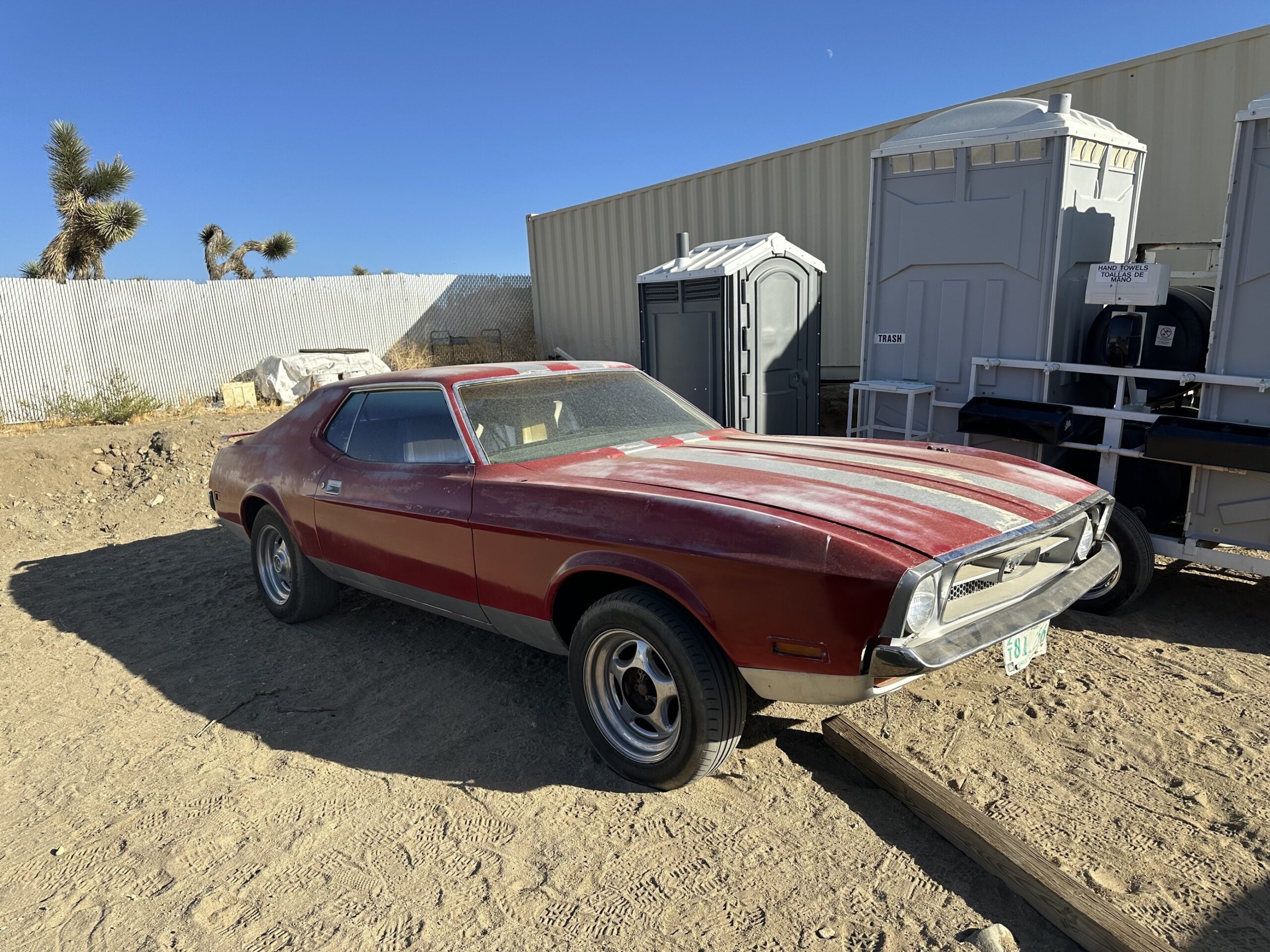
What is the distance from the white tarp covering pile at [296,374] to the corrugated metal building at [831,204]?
4.00 m

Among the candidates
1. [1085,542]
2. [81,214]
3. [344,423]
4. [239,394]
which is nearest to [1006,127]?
[1085,542]

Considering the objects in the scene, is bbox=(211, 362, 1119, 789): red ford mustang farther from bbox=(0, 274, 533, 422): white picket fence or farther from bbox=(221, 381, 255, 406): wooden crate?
bbox=(0, 274, 533, 422): white picket fence

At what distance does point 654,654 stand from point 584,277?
1299cm

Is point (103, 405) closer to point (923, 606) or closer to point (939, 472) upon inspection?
point (939, 472)

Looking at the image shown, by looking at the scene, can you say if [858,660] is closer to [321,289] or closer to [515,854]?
[515,854]

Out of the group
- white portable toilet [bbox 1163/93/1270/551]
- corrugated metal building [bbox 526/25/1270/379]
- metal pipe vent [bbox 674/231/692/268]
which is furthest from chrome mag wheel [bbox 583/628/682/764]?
corrugated metal building [bbox 526/25/1270/379]

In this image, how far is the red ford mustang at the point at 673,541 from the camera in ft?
7.91

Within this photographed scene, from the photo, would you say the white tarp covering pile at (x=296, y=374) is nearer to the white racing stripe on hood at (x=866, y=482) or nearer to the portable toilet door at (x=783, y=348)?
the portable toilet door at (x=783, y=348)

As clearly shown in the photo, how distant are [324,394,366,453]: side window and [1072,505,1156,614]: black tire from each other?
3.87m

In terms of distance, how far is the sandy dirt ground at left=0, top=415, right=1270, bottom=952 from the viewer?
2.32 metres

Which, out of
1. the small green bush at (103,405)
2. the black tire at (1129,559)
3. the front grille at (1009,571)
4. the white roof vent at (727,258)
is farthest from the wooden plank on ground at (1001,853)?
the small green bush at (103,405)

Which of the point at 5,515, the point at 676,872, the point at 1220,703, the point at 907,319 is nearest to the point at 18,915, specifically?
the point at 676,872

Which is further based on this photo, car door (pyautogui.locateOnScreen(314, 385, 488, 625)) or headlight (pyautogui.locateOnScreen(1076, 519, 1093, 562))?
car door (pyautogui.locateOnScreen(314, 385, 488, 625))

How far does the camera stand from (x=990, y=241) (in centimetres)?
505
